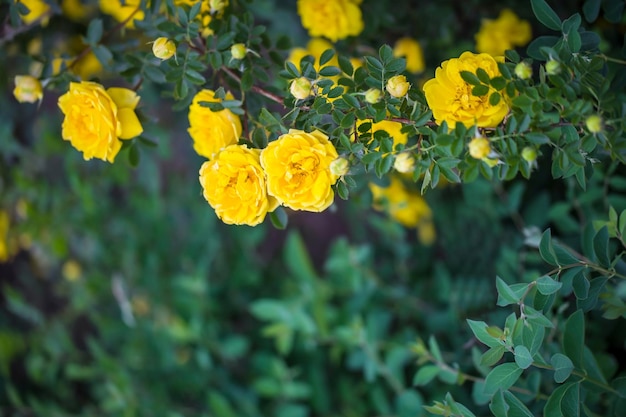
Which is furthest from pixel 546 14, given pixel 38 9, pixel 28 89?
pixel 38 9

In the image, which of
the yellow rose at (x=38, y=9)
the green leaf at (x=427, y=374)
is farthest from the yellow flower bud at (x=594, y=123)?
the yellow rose at (x=38, y=9)

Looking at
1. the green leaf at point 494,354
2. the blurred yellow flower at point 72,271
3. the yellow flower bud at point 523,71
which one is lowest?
the blurred yellow flower at point 72,271

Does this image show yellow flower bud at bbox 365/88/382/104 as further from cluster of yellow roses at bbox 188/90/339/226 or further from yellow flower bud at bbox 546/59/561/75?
yellow flower bud at bbox 546/59/561/75

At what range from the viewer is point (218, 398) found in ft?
4.33

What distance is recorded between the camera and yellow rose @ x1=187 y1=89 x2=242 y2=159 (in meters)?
0.81

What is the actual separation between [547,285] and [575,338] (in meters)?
0.11

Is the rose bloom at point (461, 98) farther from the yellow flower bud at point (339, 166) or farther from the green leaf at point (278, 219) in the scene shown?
the green leaf at point (278, 219)

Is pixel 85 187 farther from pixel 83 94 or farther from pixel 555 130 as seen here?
pixel 555 130

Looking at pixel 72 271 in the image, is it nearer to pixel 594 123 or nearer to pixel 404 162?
pixel 404 162

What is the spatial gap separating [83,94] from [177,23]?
6.4 inches

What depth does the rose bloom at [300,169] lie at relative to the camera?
70 centimetres

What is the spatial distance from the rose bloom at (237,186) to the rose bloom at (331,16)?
35 centimetres

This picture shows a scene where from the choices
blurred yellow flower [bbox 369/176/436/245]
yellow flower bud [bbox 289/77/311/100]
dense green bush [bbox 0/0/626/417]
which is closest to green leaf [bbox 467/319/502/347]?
dense green bush [bbox 0/0/626/417]

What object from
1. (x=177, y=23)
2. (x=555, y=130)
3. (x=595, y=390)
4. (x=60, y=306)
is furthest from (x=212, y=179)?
(x=60, y=306)
